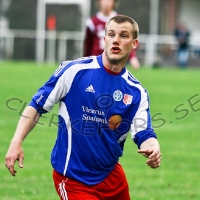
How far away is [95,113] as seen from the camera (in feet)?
18.4

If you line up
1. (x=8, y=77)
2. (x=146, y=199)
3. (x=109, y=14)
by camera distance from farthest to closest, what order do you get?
(x=8, y=77) → (x=109, y=14) → (x=146, y=199)

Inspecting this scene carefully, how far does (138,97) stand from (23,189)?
3.11 m

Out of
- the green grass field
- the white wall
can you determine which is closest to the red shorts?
the green grass field

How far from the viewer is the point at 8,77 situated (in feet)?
79.8

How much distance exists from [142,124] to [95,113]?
1.16 ft

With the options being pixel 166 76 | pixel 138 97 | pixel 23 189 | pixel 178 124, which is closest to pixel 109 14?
pixel 178 124

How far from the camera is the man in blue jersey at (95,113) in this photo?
554 centimetres

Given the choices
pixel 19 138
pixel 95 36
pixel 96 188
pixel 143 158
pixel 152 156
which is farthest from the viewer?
pixel 95 36

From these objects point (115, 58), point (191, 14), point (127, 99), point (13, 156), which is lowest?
point (191, 14)

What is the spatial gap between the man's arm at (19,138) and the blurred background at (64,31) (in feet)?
103

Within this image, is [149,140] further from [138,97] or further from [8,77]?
[8,77]

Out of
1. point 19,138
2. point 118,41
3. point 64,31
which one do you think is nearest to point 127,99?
point 118,41

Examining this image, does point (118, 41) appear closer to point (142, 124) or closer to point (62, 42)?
point (142, 124)

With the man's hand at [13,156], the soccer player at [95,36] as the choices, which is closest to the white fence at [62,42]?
the soccer player at [95,36]
